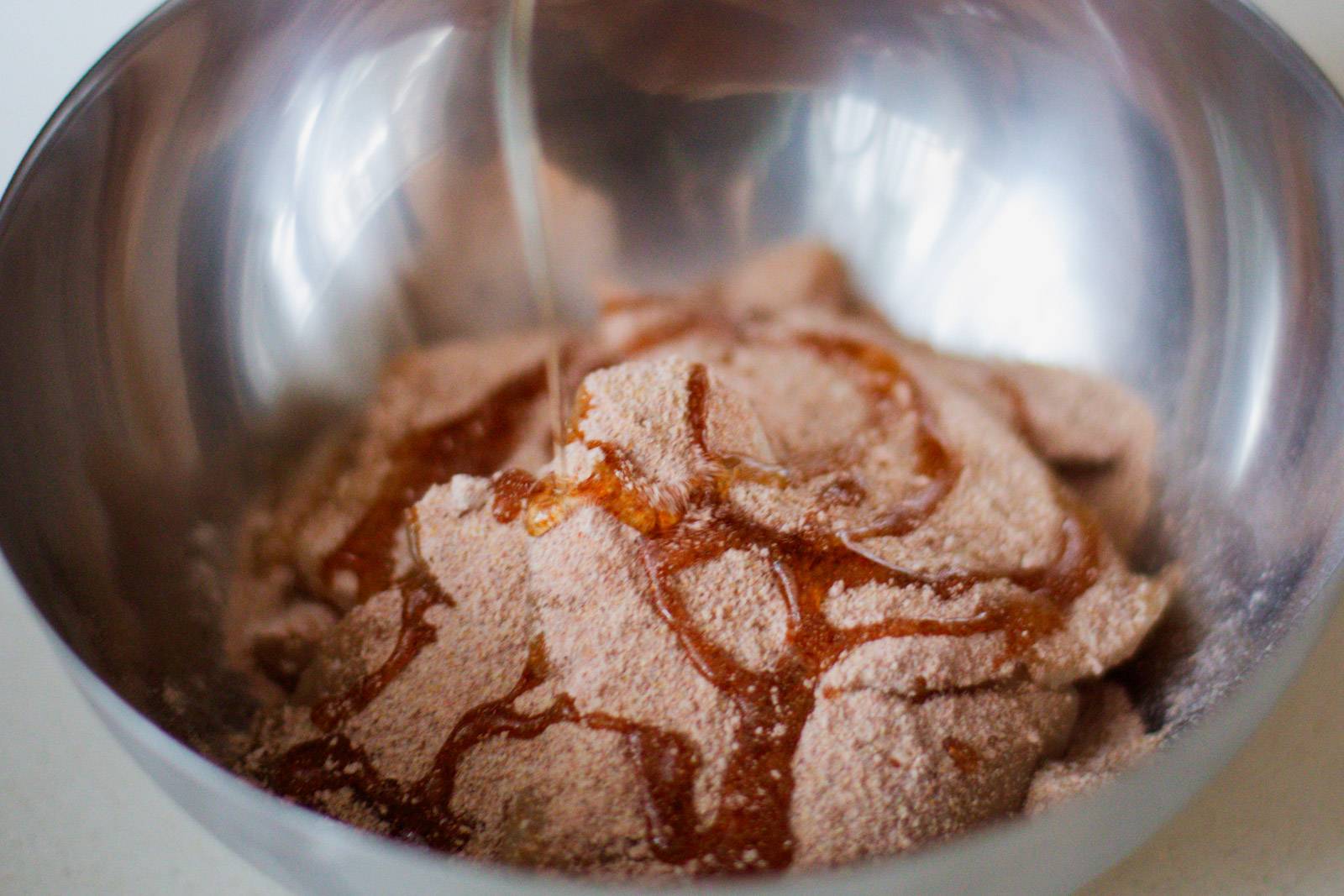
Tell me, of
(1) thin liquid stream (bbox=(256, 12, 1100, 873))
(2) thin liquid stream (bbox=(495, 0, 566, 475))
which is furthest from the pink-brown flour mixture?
(2) thin liquid stream (bbox=(495, 0, 566, 475))

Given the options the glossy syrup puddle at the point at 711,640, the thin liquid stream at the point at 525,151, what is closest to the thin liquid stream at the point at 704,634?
the glossy syrup puddle at the point at 711,640

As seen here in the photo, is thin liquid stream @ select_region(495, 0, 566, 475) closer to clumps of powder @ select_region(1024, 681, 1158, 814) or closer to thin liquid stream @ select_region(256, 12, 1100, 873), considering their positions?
thin liquid stream @ select_region(256, 12, 1100, 873)

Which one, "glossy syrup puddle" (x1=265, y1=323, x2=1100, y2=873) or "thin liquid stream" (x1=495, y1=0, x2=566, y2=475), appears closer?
"glossy syrup puddle" (x1=265, y1=323, x2=1100, y2=873)

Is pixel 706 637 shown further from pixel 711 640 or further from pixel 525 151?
pixel 525 151

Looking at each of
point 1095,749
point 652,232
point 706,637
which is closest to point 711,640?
point 706,637

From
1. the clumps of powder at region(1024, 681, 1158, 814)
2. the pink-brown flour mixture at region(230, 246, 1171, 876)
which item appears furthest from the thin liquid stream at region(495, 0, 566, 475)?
the clumps of powder at region(1024, 681, 1158, 814)

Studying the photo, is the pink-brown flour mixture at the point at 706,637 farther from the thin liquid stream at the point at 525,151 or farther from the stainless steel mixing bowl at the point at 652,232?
the thin liquid stream at the point at 525,151

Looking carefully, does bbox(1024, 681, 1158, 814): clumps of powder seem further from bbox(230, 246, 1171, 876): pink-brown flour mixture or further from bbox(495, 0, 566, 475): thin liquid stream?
bbox(495, 0, 566, 475): thin liquid stream
